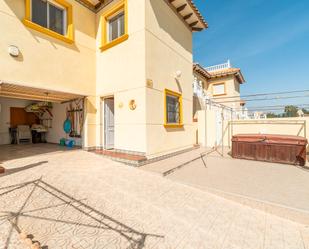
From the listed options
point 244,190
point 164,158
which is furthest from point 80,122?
point 244,190

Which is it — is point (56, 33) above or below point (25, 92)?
above

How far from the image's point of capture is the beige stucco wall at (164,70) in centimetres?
687

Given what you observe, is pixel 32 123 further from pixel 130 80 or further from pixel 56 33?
pixel 130 80

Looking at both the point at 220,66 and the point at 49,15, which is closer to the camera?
the point at 49,15

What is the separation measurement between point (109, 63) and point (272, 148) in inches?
329

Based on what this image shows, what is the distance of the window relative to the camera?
60.0 ft

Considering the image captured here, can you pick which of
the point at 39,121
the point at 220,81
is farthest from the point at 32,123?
the point at 220,81

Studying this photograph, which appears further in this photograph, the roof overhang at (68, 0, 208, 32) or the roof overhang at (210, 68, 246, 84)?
the roof overhang at (210, 68, 246, 84)

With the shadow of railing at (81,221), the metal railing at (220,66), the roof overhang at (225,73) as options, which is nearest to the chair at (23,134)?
the shadow of railing at (81,221)

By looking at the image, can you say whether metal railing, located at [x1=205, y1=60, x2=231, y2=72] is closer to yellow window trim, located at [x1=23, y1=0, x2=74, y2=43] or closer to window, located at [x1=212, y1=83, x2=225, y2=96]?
window, located at [x1=212, y1=83, x2=225, y2=96]

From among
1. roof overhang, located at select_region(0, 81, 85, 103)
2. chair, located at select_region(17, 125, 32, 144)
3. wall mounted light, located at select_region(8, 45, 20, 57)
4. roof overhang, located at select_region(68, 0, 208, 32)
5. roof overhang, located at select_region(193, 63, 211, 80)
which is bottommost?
chair, located at select_region(17, 125, 32, 144)

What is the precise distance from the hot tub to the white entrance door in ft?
20.2

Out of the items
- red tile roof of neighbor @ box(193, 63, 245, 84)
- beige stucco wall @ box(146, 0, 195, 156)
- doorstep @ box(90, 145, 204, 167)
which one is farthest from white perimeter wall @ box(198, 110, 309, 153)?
red tile roof of neighbor @ box(193, 63, 245, 84)

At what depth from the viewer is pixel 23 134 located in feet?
38.7
